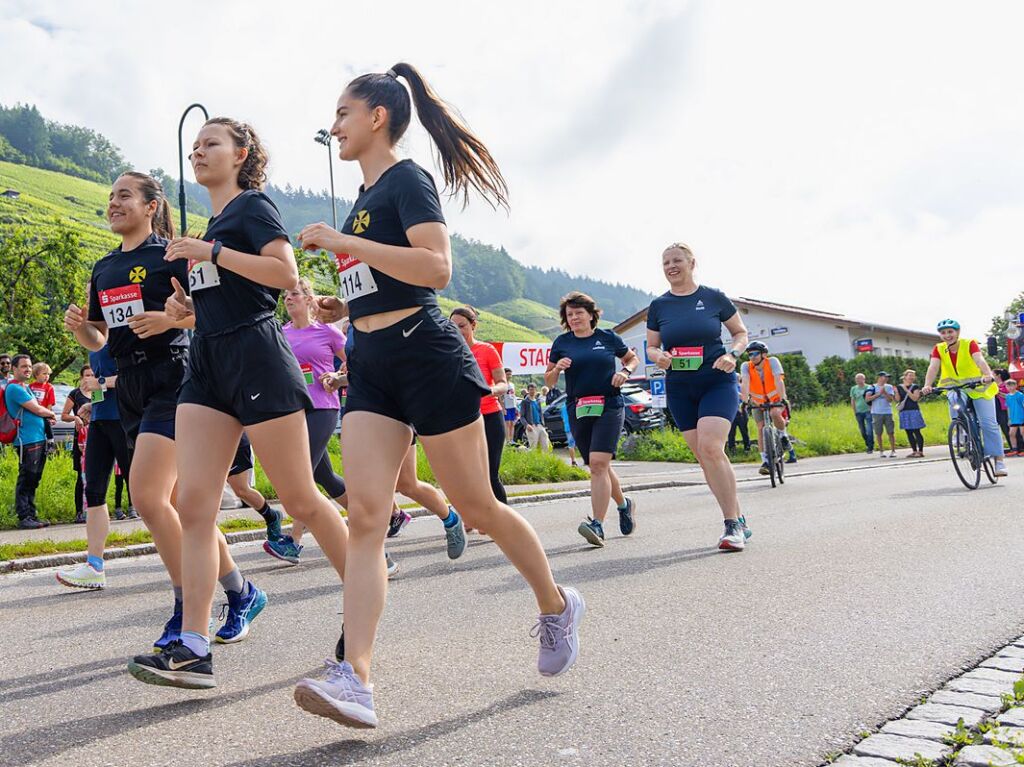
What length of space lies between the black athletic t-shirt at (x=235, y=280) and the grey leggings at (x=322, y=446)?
3.36 metres

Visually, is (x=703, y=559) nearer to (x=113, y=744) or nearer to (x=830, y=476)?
(x=113, y=744)

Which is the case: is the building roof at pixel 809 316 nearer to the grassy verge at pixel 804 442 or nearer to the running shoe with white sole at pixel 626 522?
the grassy verge at pixel 804 442

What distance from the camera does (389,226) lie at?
3.37 m

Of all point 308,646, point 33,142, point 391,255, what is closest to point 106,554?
point 308,646

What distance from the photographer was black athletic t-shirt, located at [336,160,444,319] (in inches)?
130

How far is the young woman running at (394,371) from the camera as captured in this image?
126 inches

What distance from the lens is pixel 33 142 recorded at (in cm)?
17975

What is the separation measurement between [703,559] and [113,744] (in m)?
4.53

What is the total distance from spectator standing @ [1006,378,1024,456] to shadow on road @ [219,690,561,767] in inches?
748

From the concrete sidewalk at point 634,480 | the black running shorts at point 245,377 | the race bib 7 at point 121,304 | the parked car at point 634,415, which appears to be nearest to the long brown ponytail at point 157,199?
the race bib 7 at point 121,304

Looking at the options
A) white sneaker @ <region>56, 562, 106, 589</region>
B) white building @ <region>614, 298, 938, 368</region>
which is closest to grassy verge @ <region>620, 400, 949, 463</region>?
white sneaker @ <region>56, 562, 106, 589</region>

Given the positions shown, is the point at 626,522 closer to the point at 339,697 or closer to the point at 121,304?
the point at 121,304

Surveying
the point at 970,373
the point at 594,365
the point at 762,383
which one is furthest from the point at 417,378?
the point at 762,383

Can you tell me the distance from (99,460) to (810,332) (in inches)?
2323
